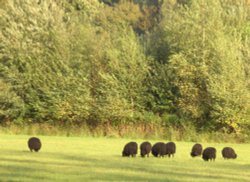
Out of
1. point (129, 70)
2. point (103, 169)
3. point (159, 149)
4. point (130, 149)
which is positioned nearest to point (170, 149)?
point (159, 149)

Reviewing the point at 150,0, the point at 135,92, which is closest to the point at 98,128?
the point at 135,92

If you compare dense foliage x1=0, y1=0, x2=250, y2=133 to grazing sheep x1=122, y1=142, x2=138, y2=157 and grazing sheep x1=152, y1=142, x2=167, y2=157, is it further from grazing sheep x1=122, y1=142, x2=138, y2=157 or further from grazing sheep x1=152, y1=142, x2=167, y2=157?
grazing sheep x1=122, y1=142, x2=138, y2=157

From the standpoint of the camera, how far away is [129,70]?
2106 inches

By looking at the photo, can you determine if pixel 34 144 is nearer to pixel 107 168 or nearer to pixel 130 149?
pixel 130 149

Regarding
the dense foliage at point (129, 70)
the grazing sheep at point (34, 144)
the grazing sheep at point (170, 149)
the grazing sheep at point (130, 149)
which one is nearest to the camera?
the grazing sheep at point (130, 149)

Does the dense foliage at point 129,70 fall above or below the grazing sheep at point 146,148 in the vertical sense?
above

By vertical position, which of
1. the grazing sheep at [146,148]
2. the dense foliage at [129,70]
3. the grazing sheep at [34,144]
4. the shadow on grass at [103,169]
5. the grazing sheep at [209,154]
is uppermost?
the dense foliage at [129,70]

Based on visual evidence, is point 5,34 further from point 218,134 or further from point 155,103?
point 218,134

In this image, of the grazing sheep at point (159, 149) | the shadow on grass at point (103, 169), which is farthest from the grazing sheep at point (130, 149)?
the grazing sheep at point (159, 149)

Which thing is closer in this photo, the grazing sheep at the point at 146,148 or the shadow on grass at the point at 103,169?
the shadow on grass at the point at 103,169

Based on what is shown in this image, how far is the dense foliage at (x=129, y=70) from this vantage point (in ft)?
166

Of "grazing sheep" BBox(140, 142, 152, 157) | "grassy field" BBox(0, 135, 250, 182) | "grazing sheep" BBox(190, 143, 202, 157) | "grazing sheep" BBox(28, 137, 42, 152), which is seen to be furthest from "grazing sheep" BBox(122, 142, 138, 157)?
"grazing sheep" BBox(28, 137, 42, 152)

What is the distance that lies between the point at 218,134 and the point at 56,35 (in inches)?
529

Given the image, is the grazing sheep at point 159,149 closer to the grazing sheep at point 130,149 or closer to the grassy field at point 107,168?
the grassy field at point 107,168
